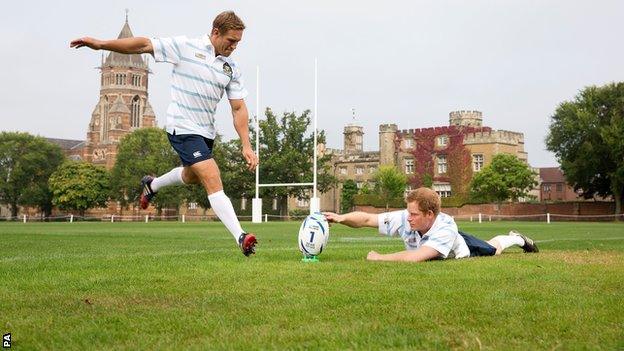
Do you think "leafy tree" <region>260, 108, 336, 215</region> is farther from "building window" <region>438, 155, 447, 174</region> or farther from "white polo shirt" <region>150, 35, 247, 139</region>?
"white polo shirt" <region>150, 35, 247, 139</region>

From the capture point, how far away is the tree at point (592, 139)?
53.8 m

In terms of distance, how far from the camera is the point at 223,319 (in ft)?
13.0

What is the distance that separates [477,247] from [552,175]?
341ft

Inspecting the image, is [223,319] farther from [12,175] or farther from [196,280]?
[12,175]

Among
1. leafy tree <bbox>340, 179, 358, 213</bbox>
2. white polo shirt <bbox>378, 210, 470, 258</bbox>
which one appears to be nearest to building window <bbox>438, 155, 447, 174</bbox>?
leafy tree <bbox>340, 179, 358, 213</bbox>

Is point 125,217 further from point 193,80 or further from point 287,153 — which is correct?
point 193,80

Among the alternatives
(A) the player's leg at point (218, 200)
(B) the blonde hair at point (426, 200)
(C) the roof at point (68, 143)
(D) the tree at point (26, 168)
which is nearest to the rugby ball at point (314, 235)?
(A) the player's leg at point (218, 200)

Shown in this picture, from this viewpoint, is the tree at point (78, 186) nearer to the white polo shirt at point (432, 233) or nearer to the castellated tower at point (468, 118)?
the castellated tower at point (468, 118)

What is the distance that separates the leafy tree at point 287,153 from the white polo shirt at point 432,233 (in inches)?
2188

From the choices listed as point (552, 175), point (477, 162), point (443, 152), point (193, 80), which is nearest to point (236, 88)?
point (193, 80)

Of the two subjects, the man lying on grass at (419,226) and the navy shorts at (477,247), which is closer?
the man lying on grass at (419,226)

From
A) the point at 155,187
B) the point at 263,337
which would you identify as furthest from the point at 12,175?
the point at 263,337

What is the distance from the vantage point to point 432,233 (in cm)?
746

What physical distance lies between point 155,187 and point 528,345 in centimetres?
623
